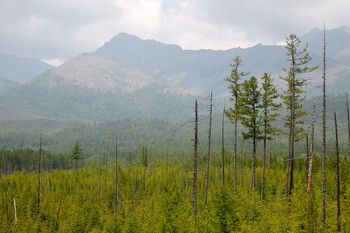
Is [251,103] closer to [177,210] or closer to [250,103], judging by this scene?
[250,103]

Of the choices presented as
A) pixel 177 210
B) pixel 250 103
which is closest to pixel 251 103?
pixel 250 103

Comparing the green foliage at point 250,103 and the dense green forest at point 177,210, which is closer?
the dense green forest at point 177,210

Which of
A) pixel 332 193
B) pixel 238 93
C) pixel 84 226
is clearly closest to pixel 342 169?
pixel 332 193

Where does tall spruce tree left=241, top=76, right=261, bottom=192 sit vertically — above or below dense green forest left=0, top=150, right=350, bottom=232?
above

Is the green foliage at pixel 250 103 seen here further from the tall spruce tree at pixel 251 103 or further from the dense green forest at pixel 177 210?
the dense green forest at pixel 177 210

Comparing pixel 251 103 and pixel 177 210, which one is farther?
pixel 251 103

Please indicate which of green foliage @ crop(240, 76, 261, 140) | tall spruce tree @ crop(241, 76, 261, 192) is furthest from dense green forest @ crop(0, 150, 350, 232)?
green foliage @ crop(240, 76, 261, 140)

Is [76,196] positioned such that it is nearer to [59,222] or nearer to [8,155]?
[59,222]

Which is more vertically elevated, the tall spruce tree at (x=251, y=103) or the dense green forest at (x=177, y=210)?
the tall spruce tree at (x=251, y=103)

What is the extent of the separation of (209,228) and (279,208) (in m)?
9.04

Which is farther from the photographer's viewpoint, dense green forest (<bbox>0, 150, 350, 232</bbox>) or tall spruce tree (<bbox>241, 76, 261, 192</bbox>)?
tall spruce tree (<bbox>241, 76, 261, 192</bbox>)

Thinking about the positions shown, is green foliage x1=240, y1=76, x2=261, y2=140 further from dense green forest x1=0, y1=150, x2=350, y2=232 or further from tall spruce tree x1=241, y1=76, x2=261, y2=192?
dense green forest x1=0, y1=150, x2=350, y2=232

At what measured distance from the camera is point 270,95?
33.8m

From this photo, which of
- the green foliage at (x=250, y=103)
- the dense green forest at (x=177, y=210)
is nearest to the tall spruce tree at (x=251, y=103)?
the green foliage at (x=250, y=103)
